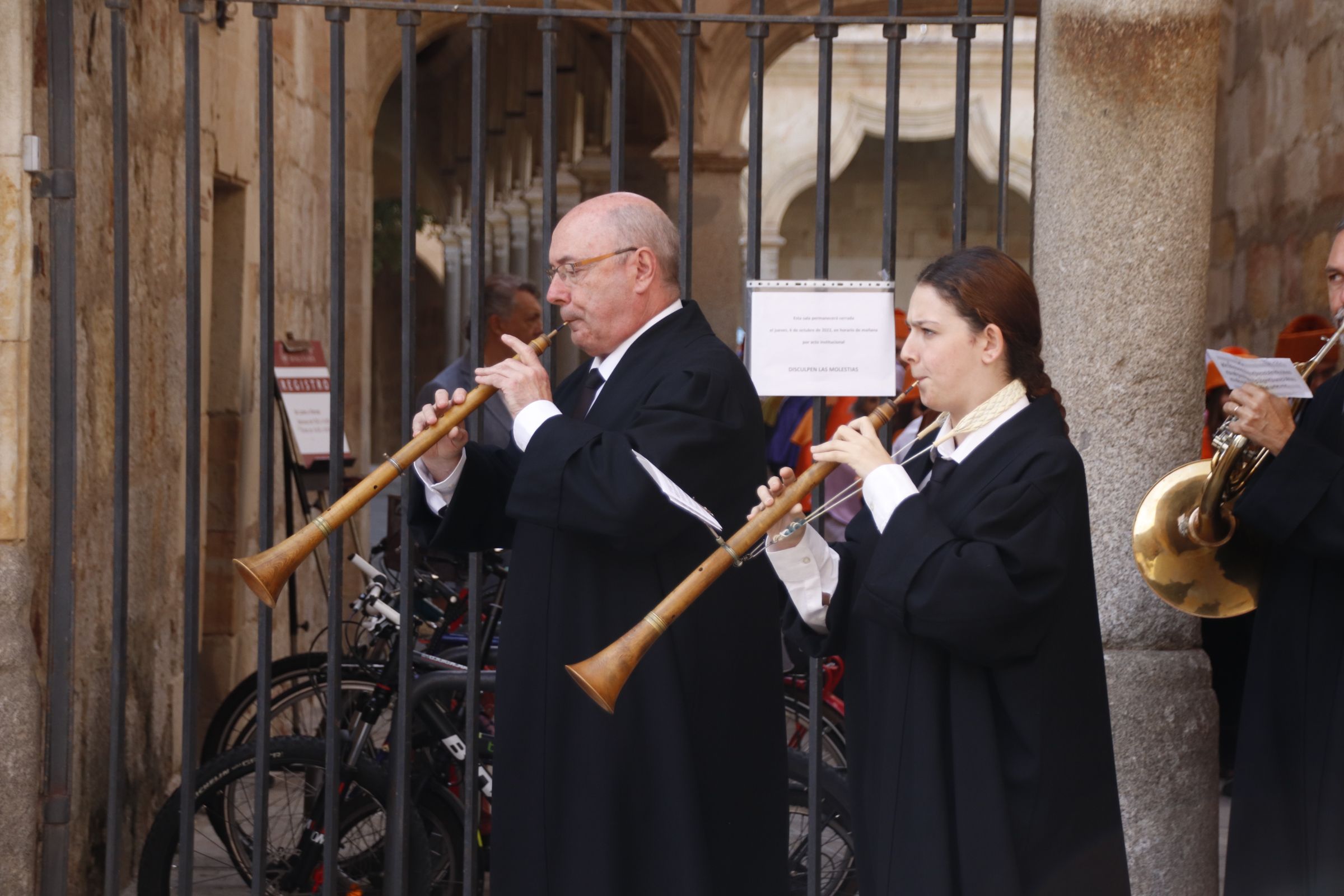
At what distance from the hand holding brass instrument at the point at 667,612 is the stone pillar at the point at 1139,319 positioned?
3.61ft

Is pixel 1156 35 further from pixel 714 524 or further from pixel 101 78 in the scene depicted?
pixel 101 78

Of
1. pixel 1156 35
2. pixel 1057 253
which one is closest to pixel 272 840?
pixel 1057 253

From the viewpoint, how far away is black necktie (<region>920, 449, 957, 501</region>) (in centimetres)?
257

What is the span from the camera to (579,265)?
120 inches

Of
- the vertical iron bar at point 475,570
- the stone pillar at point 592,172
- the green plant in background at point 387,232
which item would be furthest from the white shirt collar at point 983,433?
the green plant in background at point 387,232

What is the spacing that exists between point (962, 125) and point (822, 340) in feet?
1.83

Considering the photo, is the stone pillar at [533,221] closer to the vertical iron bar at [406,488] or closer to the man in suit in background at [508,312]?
the man in suit in background at [508,312]

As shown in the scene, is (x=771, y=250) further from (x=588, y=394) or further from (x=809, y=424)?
(x=588, y=394)

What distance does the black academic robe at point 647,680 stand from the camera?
2896mm

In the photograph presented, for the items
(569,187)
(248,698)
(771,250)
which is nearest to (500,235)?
(771,250)

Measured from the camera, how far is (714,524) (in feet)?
9.13

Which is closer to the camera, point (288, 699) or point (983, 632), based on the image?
point (983, 632)

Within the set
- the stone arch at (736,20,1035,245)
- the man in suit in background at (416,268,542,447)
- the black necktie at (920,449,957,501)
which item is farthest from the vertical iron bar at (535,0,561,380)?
the stone arch at (736,20,1035,245)

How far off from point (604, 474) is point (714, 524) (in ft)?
0.70
